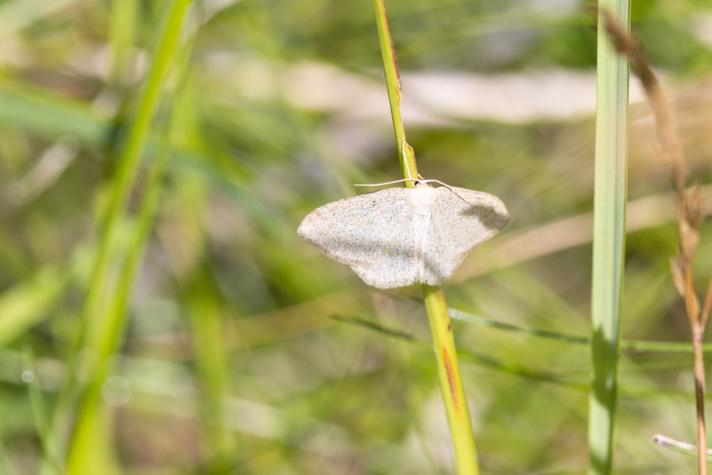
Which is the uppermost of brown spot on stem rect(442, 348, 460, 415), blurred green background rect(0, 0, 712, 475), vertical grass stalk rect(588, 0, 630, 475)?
blurred green background rect(0, 0, 712, 475)

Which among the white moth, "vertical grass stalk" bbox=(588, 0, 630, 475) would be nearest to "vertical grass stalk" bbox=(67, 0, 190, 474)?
the white moth

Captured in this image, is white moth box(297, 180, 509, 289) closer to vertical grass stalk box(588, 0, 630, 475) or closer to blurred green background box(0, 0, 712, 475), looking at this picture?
vertical grass stalk box(588, 0, 630, 475)

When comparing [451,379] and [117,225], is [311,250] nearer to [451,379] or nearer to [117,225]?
[117,225]

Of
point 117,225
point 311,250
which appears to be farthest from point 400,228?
point 311,250

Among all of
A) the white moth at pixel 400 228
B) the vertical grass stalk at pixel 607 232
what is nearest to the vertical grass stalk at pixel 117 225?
the white moth at pixel 400 228

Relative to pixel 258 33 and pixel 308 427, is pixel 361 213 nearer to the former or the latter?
pixel 308 427

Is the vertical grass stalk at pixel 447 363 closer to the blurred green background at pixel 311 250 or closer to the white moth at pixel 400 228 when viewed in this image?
the white moth at pixel 400 228

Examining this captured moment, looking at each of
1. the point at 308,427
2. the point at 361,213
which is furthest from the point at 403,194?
the point at 308,427
